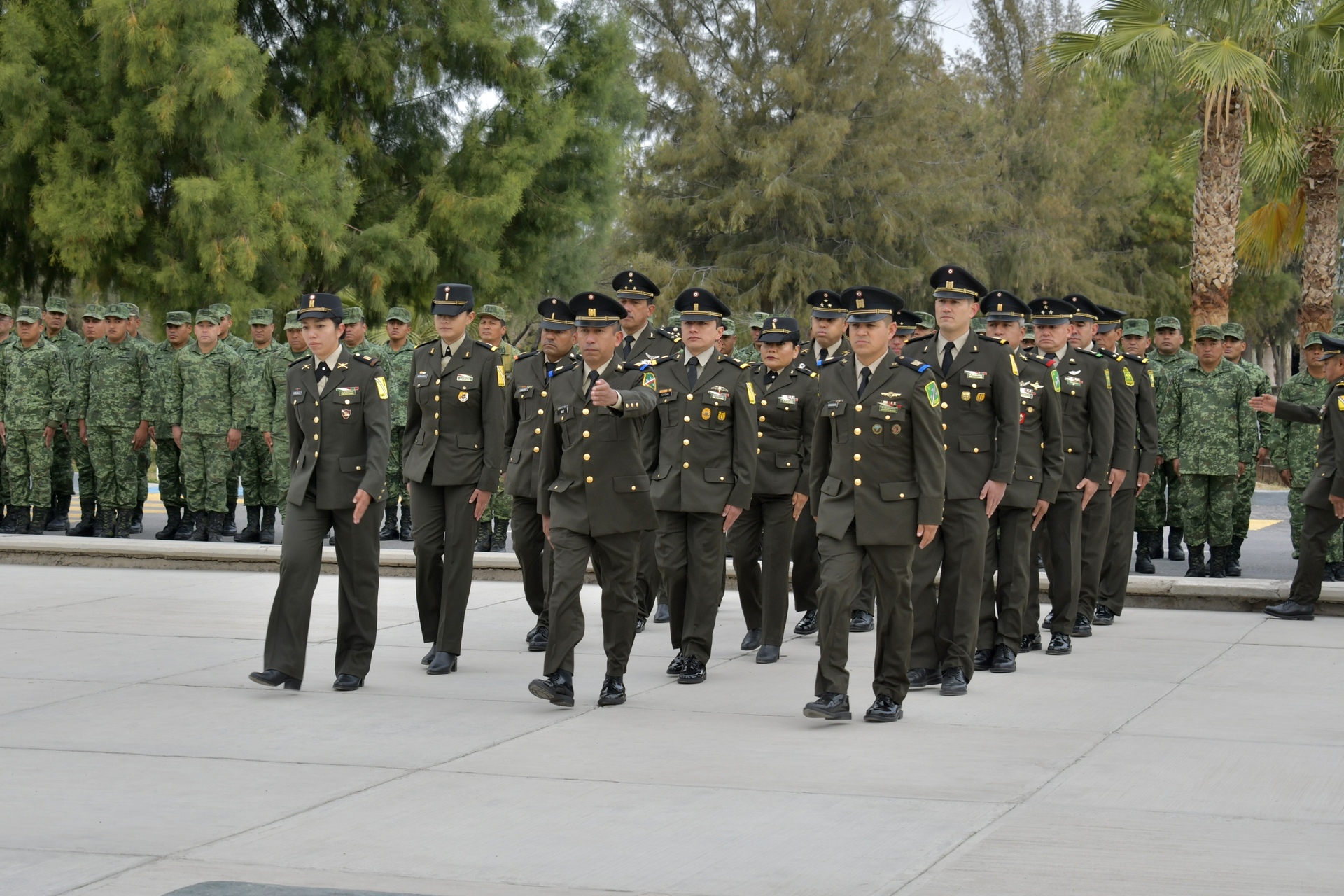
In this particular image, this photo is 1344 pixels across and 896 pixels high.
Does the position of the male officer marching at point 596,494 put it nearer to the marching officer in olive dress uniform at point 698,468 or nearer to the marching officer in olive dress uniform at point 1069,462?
the marching officer in olive dress uniform at point 698,468

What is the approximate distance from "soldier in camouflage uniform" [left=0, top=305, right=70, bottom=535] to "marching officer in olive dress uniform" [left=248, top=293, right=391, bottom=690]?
856 centimetres

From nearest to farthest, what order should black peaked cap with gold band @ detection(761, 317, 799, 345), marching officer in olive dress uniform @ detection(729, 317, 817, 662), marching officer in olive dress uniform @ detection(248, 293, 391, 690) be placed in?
marching officer in olive dress uniform @ detection(248, 293, 391, 690) < marching officer in olive dress uniform @ detection(729, 317, 817, 662) < black peaked cap with gold band @ detection(761, 317, 799, 345)

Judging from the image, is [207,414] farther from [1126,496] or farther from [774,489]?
[1126,496]

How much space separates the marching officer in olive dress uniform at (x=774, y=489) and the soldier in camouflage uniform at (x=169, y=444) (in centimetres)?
796

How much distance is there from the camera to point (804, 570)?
11.3 m

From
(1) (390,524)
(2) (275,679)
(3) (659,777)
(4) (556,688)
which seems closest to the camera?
(3) (659,777)

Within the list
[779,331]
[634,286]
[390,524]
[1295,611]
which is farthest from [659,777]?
[390,524]

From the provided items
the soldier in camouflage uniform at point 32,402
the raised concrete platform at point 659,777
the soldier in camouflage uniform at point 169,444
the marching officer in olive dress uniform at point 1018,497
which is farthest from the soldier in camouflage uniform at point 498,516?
the marching officer in olive dress uniform at point 1018,497

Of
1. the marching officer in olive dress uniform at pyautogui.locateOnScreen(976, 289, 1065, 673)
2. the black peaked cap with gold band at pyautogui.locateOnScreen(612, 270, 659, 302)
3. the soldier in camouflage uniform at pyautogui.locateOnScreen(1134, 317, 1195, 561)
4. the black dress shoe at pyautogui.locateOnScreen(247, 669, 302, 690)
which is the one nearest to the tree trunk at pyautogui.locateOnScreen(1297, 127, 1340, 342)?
the soldier in camouflage uniform at pyautogui.locateOnScreen(1134, 317, 1195, 561)

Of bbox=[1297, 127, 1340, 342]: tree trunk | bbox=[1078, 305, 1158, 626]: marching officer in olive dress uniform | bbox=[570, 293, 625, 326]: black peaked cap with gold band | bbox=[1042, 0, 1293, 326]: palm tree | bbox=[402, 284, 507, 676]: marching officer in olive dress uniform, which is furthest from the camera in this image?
bbox=[1297, 127, 1340, 342]: tree trunk

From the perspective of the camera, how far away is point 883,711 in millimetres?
8164

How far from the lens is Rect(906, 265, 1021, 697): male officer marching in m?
8.98

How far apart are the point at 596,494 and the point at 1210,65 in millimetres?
15494

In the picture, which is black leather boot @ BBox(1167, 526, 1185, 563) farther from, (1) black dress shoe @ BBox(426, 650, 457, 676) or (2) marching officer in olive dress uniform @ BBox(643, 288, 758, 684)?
(1) black dress shoe @ BBox(426, 650, 457, 676)
